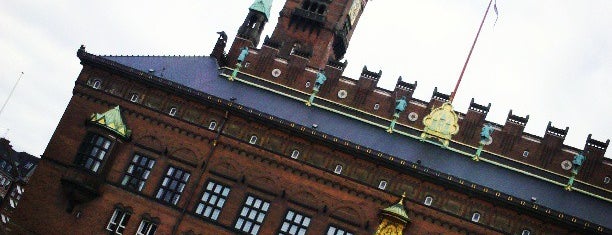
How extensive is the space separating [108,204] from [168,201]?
13.0ft

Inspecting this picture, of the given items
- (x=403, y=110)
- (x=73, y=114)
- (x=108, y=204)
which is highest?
(x=403, y=110)

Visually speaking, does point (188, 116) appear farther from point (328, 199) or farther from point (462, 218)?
point (462, 218)

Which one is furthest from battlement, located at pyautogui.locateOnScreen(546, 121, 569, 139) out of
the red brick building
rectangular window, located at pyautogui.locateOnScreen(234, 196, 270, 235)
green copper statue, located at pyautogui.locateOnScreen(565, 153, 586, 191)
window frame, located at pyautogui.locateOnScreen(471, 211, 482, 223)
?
rectangular window, located at pyautogui.locateOnScreen(234, 196, 270, 235)

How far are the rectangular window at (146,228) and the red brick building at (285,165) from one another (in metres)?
0.06

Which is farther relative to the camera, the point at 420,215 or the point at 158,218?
the point at 158,218

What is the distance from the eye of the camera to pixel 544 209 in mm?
37844

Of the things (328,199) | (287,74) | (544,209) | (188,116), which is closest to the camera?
(544,209)

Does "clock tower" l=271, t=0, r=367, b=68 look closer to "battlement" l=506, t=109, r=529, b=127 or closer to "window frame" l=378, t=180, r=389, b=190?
"window frame" l=378, t=180, r=389, b=190

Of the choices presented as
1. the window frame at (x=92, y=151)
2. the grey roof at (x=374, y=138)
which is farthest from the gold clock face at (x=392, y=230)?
the window frame at (x=92, y=151)

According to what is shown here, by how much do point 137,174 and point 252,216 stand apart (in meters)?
8.38

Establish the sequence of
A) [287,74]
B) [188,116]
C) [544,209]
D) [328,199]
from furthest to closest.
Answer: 1. [287,74]
2. [188,116]
3. [328,199]
4. [544,209]

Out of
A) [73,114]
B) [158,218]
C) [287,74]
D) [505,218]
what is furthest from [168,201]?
[505,218]

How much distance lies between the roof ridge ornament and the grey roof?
2.52ft

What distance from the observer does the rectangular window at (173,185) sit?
43.4 m
